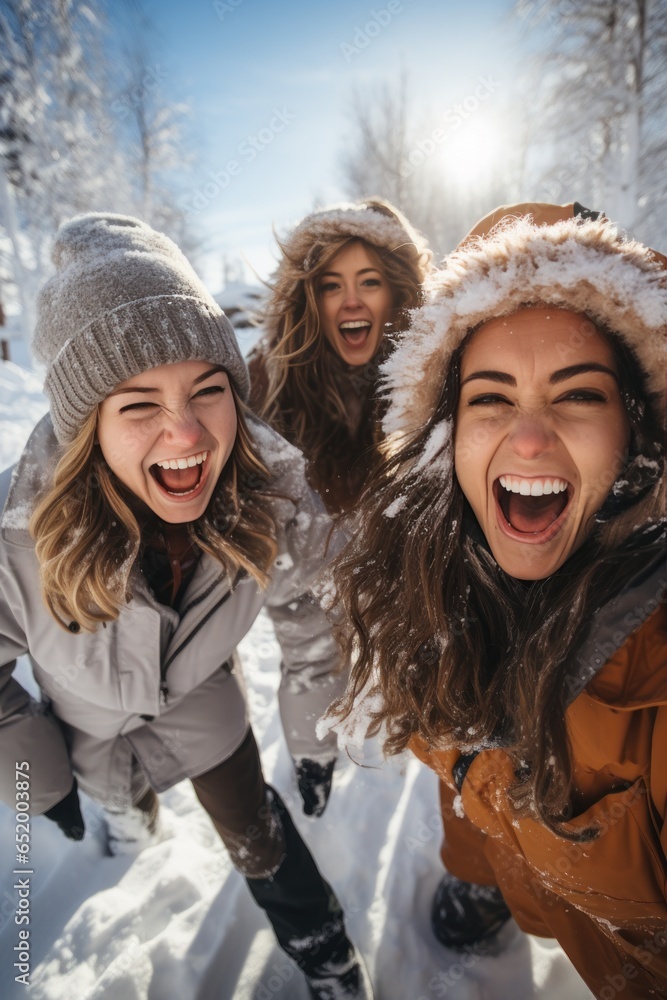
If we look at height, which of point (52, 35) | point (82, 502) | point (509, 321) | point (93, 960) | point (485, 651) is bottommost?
point (93, 960)

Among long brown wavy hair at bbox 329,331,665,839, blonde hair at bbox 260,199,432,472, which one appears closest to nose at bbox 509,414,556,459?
long brown wavy hair at bbox 329,331,665,839

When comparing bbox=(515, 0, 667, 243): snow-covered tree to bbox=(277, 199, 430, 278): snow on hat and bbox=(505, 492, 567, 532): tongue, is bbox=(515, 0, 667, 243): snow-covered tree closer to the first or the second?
bbox=(277, 199, 430, 278): snow on hat

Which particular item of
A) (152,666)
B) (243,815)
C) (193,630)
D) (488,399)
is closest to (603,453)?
(488,399)

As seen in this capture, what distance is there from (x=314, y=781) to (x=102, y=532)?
1374 millimetres

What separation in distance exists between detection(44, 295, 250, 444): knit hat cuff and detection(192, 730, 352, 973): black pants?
1397 millimetres

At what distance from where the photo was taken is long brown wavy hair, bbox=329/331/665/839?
1120 millimetres

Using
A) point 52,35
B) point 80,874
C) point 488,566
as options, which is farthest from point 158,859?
point 52,35

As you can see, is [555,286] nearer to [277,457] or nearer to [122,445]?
[277,457]

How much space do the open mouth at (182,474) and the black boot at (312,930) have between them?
4.70ft

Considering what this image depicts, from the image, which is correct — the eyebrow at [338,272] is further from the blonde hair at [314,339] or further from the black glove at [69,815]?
the black glove at [69,815]

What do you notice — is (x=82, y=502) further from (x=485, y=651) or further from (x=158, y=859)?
(x=158, y=859)

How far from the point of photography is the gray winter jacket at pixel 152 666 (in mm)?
1519

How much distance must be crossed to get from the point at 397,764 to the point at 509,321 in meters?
1.39

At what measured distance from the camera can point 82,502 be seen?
1.48 meters
